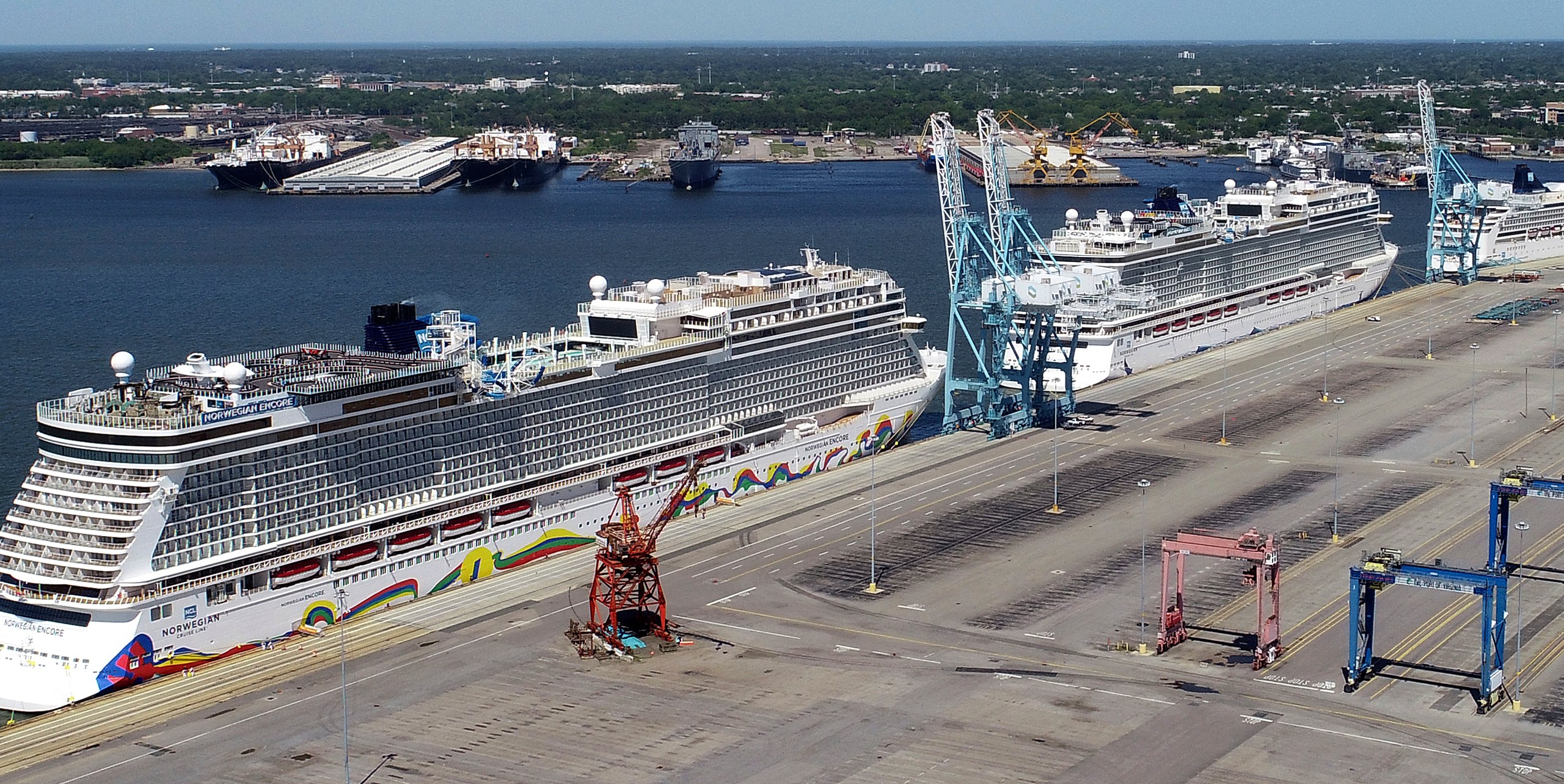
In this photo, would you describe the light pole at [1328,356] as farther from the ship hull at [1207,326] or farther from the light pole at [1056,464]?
the light pole at [1056,464]

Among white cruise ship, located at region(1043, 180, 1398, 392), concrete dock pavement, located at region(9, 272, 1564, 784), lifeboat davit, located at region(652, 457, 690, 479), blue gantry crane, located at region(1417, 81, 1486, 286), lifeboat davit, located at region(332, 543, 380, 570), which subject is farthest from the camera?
blue gantry crane, located at region(1417, 81, 1486, 286)

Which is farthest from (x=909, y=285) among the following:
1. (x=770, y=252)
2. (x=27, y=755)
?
(x=27, y=755)

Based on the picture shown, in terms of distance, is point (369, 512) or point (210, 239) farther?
point (210, 239)

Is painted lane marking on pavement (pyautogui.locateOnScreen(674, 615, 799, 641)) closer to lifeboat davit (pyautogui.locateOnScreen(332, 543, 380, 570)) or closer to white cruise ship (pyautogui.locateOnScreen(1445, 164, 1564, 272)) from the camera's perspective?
lifeboat davit (pyautogui.locateOnScreen(332, 543, 380, 570))

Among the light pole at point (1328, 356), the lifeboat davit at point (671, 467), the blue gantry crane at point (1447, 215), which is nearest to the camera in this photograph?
the lifeboat davit at point (671, 467)

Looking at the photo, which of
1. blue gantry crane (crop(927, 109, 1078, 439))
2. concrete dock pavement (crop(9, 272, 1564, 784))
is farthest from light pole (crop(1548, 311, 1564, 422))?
blue gantry crane (crop(927, 109, 1078, 439))

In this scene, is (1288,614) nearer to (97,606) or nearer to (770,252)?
(97,606)

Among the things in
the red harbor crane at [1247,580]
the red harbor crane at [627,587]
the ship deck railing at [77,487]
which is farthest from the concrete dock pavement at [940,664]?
the ship deck railing at [77,487]
